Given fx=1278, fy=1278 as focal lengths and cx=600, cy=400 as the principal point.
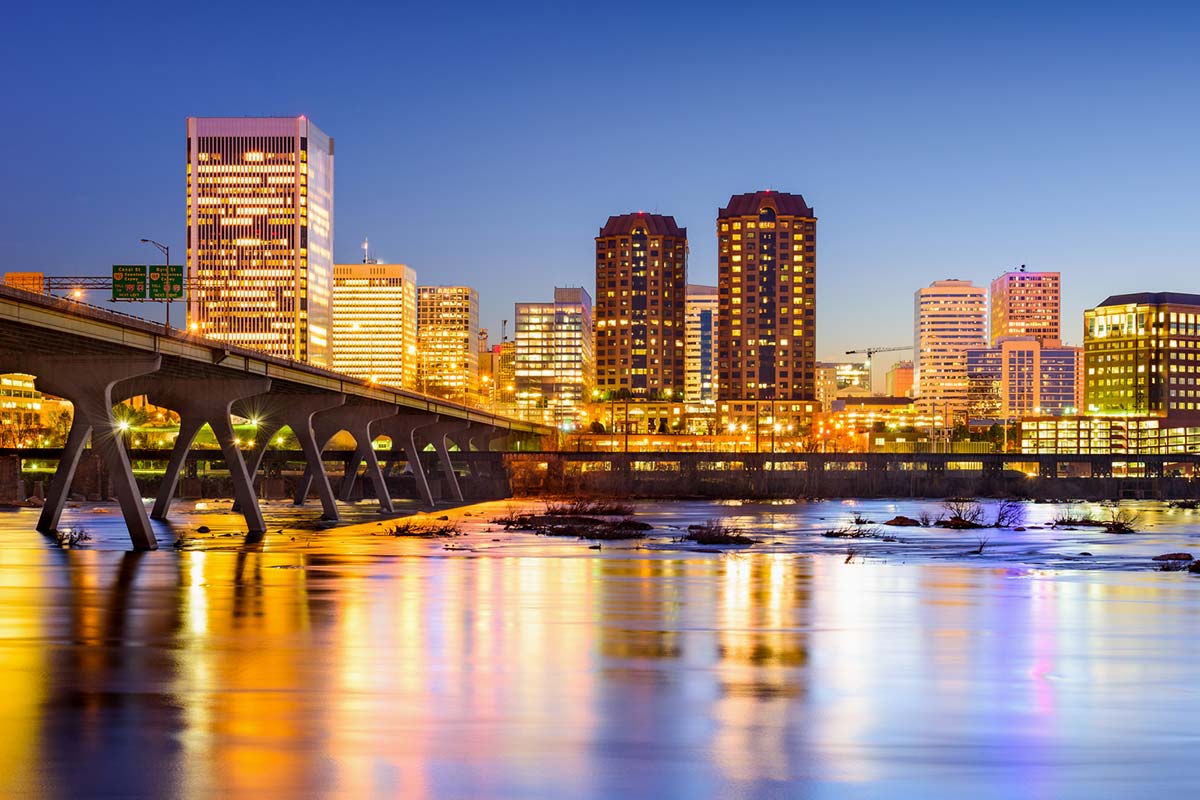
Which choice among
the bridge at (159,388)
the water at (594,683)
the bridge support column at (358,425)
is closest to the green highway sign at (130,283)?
the bridge at (159,388)

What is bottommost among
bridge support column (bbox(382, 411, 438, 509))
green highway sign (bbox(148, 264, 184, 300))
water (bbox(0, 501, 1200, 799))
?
water (bbox(0, 501, 1200, 799))

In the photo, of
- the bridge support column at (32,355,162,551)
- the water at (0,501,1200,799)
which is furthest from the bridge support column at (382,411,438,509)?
the water at (0,501,1200,799)

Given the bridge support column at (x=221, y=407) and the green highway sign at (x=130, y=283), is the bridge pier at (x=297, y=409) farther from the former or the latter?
the green highway sign at (x=130, y=283)

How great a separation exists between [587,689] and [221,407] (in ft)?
184

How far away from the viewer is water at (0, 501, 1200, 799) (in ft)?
50.1

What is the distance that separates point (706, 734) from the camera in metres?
17.5

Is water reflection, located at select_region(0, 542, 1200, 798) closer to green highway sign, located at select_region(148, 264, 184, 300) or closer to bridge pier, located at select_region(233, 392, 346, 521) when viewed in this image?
green highway sign, located at select_region(148, 264, 184, 300)

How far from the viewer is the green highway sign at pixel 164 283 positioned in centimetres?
7450

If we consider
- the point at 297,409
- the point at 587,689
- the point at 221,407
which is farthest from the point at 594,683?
the point at 297,409

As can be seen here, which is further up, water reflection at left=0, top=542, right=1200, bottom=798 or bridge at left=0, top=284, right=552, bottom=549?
bridge at left=0, top=284, right=552, bottom=549

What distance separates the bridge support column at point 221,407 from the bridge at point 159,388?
0.19ft

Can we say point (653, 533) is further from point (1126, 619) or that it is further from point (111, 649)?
point (111, 649)

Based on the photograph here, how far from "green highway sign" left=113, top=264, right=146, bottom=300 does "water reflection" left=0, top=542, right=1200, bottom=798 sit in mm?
39143

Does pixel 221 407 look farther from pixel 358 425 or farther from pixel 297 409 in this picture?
pixel 358 425
